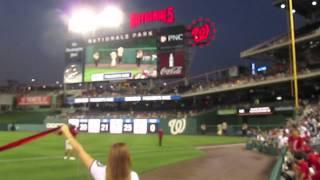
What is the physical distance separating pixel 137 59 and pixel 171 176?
155 ft

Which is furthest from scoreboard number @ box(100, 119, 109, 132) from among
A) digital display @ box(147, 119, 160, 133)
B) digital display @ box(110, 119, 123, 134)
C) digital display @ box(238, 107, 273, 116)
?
digital display @ box(238, 107, 273, 116)

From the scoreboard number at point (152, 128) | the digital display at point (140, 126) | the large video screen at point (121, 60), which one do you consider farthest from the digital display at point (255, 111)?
the digital display at point (140, 126)

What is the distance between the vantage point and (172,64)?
59875 mm

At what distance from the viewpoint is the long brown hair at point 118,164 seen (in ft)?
12.1

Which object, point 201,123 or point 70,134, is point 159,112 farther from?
point 70,134

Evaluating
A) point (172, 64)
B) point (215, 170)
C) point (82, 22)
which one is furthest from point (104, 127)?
point (215, 170)

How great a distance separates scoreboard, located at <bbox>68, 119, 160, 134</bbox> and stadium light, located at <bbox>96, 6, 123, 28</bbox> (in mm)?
15600

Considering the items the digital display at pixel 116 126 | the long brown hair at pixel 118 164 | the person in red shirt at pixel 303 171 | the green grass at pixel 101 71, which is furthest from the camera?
the digital display at pixel 116 126

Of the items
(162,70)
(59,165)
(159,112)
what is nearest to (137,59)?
(162,70)

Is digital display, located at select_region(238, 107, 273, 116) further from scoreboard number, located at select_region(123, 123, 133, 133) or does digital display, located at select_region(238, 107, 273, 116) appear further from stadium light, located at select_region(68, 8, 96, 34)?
stadium light, located at select_region(68, 8, 96, 34)

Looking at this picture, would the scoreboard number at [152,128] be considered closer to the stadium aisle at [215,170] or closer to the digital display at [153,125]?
the digital display at [153,125]

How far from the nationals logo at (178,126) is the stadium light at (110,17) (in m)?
20.2

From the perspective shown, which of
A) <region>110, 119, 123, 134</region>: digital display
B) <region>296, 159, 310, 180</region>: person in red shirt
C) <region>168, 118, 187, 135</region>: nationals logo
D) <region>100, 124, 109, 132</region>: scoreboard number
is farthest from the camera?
<region>100, 124, 109, 132</region>: scoreboard number

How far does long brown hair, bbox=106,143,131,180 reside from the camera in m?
3.68
